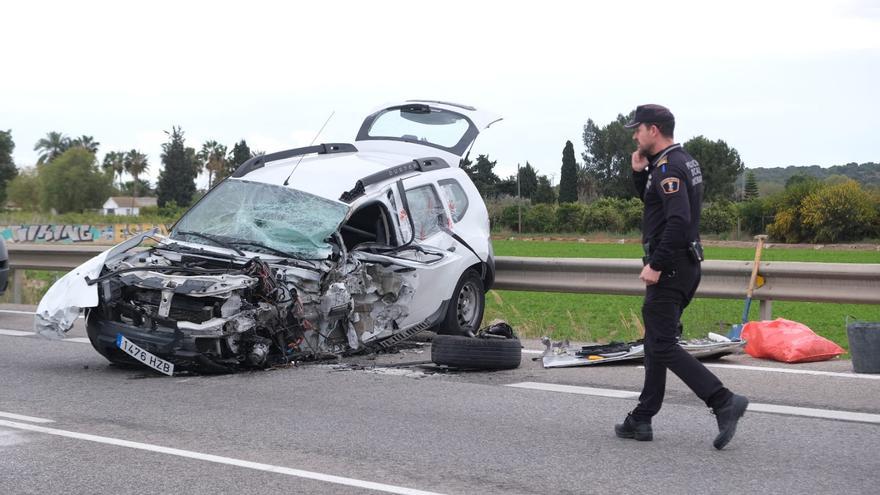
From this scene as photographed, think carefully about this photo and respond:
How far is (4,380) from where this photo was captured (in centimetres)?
855

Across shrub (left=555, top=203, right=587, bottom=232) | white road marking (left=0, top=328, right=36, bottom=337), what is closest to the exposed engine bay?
white road marking (left=0, top=328, right=36, bottom=337)

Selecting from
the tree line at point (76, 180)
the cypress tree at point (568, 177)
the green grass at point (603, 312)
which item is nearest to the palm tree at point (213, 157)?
the tree line at point (76, 180)

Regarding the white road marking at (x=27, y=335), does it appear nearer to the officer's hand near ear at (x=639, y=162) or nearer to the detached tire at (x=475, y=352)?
the detached tire at (x=475, y=352)

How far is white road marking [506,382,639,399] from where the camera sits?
781cm

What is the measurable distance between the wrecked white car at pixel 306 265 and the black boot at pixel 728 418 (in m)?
3.96

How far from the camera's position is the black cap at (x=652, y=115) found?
6223mm

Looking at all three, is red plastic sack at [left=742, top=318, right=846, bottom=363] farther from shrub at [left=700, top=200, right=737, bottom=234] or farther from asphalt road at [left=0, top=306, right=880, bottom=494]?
shrub at [left=700, top=200, right=737, bottom=234]

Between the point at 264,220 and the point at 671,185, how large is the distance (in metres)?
4.56

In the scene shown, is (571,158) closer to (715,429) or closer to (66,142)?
(715,429)

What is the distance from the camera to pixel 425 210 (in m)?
10.6

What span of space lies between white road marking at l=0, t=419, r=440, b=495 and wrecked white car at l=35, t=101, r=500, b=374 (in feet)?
6.02

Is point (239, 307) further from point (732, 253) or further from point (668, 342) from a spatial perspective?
point (732, 253)

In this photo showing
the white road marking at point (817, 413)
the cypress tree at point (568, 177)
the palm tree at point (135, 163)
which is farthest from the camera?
the palm tree at point (135, 163)

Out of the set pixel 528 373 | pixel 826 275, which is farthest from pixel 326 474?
pixel 826 275
